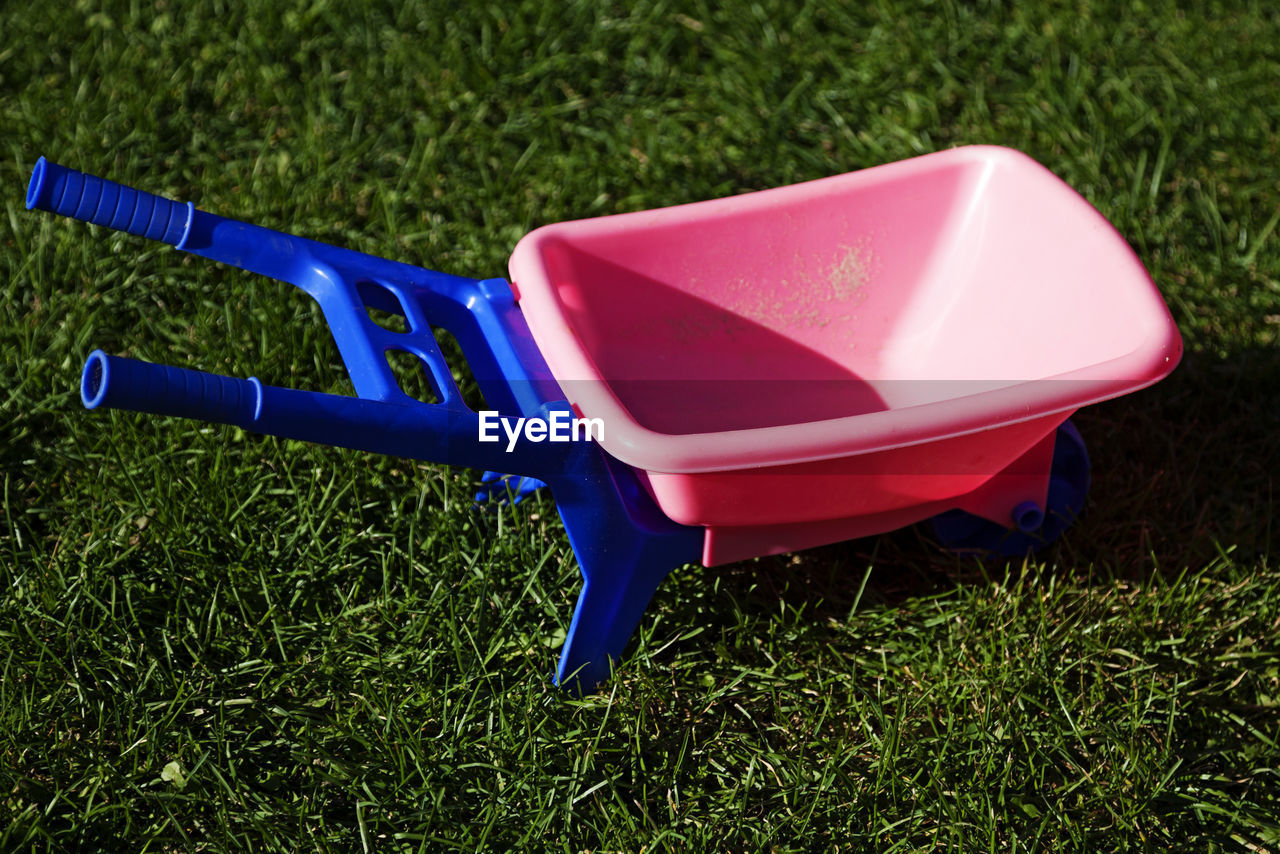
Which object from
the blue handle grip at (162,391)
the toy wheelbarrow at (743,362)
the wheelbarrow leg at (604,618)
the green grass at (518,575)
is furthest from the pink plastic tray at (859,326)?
the blue handle grip at (162,391)

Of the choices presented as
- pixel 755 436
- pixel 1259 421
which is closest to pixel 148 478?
pixel 755 436

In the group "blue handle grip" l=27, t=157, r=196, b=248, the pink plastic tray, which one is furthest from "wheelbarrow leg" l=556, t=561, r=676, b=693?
"blue handle grip" l=27, t=157, r=196, b=248

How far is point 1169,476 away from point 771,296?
0.79 meters

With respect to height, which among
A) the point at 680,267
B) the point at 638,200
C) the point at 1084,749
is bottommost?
the point at 1084,749

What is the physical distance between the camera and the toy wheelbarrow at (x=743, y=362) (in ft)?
4.77

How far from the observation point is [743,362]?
1.97 m

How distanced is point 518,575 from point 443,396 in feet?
1.29

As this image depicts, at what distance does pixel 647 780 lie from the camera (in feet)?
5.41

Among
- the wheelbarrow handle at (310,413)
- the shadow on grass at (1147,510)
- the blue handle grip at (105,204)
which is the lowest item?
the shadow on grass at (1147,510)

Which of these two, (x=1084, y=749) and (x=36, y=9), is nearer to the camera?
(x=1084, y=749)

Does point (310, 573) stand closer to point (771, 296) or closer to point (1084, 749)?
point (771, 296)

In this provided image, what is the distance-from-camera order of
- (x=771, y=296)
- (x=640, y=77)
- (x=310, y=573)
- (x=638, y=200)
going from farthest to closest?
(x=640, y=77) < (x=638, y=200) < (x=771, y=296) < (x=310, y=573)

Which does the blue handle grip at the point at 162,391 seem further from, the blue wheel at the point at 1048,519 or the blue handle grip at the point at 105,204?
the blue wheel at the point at 1048,519

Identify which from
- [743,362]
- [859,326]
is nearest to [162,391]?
[743,362]
